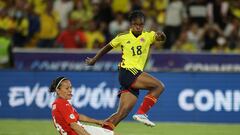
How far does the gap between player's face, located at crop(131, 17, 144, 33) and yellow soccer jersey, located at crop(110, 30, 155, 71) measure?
0.16 meters

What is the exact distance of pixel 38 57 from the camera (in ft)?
73.3

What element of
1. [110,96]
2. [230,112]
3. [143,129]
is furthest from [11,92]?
[230,112]

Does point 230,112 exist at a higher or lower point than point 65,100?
lower

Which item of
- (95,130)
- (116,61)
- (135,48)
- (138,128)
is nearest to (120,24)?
(116,61)

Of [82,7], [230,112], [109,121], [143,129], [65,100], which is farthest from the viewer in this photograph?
[82,7]

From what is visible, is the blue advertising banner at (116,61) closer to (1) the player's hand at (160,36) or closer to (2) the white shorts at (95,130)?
(1) the player's hand at (160,36)

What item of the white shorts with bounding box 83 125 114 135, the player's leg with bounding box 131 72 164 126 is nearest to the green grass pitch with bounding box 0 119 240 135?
the player's leg with bounding box 131 72 164 126

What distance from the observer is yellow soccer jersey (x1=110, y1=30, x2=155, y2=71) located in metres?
12.8

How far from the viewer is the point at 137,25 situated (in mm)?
12617

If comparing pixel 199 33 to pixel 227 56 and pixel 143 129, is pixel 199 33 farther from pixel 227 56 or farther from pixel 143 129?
pixel 143 129

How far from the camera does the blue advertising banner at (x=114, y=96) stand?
17.6 meters

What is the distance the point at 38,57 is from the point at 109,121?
10.2 meters

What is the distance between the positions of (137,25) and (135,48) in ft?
1.31

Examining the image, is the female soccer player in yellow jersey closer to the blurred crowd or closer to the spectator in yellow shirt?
the blurred crowd
